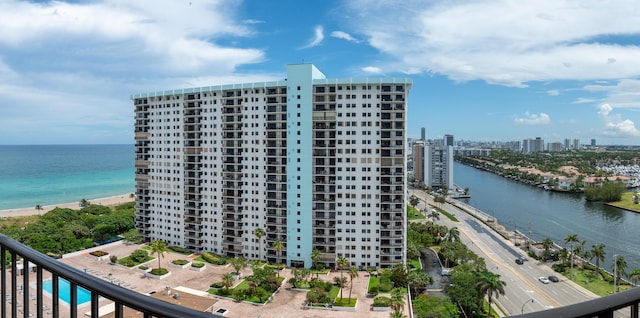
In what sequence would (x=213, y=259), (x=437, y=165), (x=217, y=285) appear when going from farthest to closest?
(x=437, y=165)
(x=213, y=259)
(x=217, y=285)

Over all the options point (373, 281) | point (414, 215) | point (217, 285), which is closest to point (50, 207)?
point (217, 285)

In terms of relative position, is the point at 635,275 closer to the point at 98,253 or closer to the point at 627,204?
the point at 627,204

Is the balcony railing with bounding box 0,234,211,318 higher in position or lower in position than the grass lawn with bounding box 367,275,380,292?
higher

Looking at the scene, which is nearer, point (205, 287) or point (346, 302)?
point (346, 302)

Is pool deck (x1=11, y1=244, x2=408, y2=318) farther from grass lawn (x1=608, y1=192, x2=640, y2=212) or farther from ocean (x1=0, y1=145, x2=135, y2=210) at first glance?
grass lawn (x1=608, y1=192, x2=640, y2=212)

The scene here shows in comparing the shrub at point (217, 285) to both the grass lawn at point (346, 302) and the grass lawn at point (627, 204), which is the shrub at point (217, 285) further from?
the grass lawn at point (627, 204)

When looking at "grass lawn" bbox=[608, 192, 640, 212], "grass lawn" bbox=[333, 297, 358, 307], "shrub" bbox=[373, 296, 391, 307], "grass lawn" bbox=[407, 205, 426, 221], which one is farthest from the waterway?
"grass lawn" bbox=[333, 297, 358, 307]
